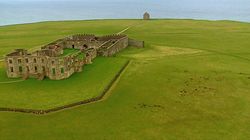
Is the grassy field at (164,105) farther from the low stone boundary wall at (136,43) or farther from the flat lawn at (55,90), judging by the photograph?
the low stone boundary wall at (136,43)

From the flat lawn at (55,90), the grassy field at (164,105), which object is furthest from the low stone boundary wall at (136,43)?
the flat lawn at (55,90)

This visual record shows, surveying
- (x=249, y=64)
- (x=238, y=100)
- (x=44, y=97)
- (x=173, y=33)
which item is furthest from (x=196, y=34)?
(x=44, y=97)

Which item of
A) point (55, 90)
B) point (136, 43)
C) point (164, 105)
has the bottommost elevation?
point (164, 105)

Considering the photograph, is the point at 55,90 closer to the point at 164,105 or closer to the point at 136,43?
the point at 164,105

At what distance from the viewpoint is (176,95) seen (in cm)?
5478

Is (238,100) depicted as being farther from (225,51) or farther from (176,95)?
(225,51)

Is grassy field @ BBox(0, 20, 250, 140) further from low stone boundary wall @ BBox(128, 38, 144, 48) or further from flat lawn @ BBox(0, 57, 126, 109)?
low stone boundary wall @ BBox(128, 38, 144, 48)

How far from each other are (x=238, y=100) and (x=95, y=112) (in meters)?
24.4

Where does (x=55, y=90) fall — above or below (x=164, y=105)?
above

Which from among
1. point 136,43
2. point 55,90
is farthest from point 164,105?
point 136,43

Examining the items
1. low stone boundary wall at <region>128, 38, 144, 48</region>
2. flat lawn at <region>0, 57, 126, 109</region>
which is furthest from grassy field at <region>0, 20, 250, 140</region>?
low stone boundary wall at <region>128, 38, 144, 48</region>

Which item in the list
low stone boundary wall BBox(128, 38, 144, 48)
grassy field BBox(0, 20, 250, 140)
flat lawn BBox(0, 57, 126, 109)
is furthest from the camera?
low stone boundary wall BBox(128, 38, 144, 48)

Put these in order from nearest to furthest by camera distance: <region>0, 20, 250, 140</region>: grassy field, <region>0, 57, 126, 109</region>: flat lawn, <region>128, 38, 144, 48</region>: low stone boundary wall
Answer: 1. <region>0, 20, 250, 140</region>: grassy field
2. <region>0, 57, 126, 109</region>: flat lawn
3. <region>128, 38, 144, 48</region>: low stone boundary wall

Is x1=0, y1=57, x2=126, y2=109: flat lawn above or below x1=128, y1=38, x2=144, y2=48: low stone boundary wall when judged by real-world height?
below
